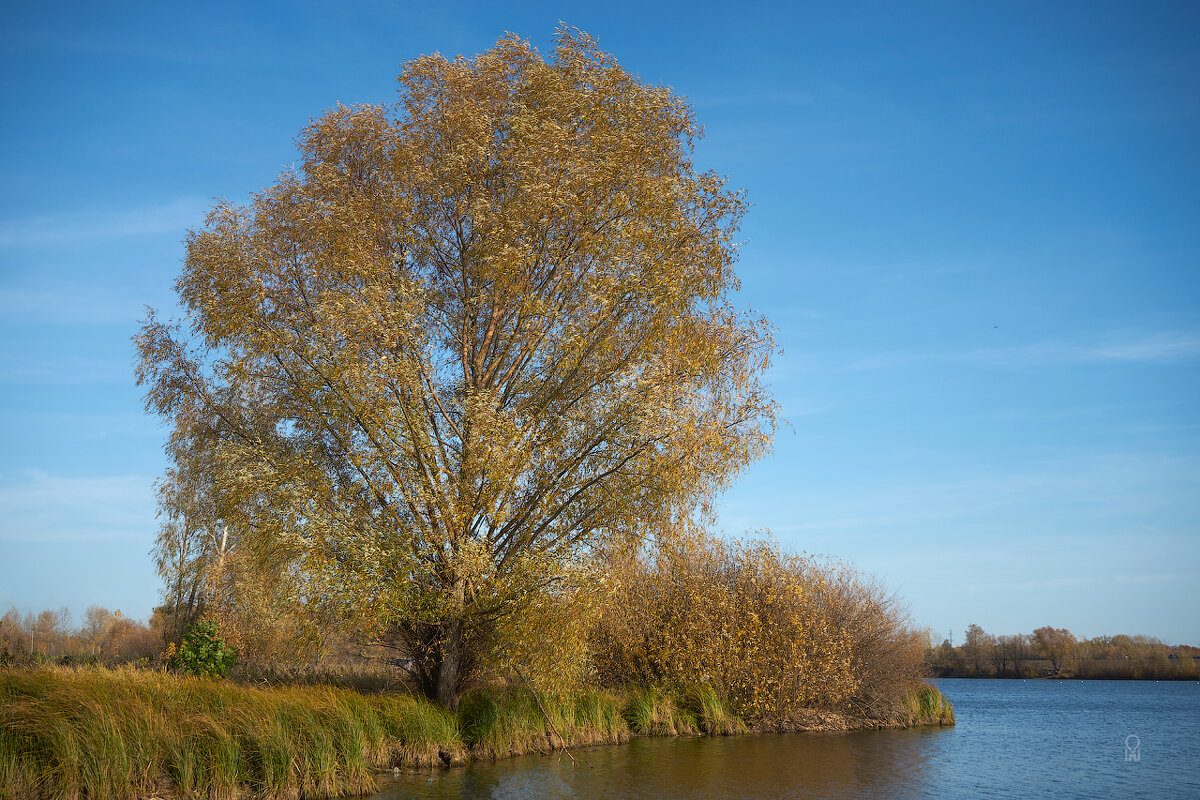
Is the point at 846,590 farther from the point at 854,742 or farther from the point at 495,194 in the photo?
the point at 495,194

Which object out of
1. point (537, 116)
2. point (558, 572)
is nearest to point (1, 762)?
point (558, 572)

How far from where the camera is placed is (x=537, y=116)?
1791 cm

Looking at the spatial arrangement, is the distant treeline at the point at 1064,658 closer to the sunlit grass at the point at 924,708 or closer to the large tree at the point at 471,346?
the sunlit grass at the point at 924,708

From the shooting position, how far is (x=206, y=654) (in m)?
16.7

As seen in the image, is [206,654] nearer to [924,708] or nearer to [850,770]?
[850,770]

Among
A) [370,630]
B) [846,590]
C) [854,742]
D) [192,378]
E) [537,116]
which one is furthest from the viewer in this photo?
[846,590]

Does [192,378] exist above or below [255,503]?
above

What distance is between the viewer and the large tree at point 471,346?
15383 mm

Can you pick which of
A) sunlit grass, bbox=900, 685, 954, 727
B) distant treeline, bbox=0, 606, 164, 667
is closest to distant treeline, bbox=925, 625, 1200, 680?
sunlit grass, bbox=900, 685, 954, 727

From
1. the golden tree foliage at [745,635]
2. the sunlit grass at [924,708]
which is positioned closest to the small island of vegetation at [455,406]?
the golden tree foliage at [745,635]

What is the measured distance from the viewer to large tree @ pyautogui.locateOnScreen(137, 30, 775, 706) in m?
15.4

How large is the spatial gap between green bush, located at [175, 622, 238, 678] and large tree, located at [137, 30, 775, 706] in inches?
103

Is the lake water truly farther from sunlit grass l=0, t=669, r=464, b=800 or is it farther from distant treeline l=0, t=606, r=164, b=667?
distant treeline l=0, t=606, r=164, b=667

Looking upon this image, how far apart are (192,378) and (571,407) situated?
11.4m
